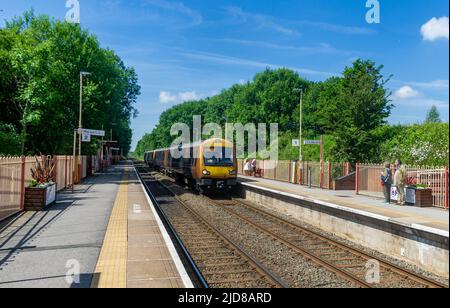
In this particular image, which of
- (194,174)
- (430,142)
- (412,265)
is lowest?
(412,265)

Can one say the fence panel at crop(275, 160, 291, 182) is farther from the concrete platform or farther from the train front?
the concrete platform

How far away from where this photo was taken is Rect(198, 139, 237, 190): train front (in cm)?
2091

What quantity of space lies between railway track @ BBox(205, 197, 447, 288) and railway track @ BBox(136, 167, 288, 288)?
1.47 meters

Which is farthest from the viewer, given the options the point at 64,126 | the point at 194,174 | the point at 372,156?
the point at 64,126

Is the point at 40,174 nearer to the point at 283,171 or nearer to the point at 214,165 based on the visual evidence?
the point at 214,165

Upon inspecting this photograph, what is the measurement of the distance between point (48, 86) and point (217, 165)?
40.5 feet

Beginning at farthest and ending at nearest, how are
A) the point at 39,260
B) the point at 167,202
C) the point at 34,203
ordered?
the point at 167,202 → the point at 34,203 → the point at 39,260

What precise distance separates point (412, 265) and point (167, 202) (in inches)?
482

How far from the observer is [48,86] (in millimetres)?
25484

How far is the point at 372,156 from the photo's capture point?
2638 cm

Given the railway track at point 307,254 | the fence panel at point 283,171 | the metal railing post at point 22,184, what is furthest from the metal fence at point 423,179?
the metal railing post at point 22,184
